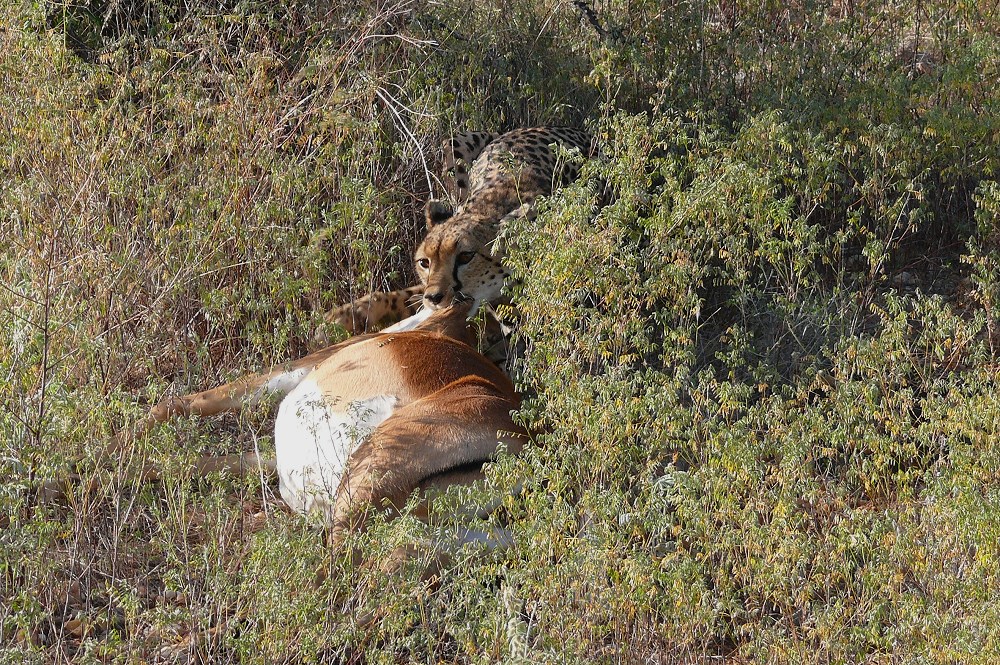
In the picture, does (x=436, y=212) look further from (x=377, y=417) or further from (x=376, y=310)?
(x=377, y=417)

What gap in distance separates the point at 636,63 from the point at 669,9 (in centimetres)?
78

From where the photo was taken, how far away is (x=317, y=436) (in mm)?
4547

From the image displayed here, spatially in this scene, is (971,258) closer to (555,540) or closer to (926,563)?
(926,563)

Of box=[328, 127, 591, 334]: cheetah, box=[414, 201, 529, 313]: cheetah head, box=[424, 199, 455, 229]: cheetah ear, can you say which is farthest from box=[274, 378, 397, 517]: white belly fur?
box=[424, 199, 455, 229]: cheetah ear

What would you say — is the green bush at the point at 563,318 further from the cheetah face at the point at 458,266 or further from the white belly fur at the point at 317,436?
the cheetah face at the point at 458,266

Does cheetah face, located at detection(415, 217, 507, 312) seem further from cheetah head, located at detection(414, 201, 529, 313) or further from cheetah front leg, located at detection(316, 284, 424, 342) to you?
cheetah front leg, located at detection(316, 284, 424, 342)

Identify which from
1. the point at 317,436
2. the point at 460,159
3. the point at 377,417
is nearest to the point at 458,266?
the point at 460,159

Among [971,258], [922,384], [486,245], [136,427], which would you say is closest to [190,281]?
[136,427]

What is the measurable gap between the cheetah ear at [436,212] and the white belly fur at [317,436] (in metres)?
1.66

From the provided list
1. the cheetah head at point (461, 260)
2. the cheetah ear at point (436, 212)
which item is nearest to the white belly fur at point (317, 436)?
the cheetah head at point (461, 260)

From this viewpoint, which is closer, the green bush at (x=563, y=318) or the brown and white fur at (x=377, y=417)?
the green bush at (x=563, y=318)

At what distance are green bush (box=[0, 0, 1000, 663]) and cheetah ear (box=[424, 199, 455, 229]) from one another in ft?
0.77

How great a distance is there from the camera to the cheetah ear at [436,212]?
20.2 feet

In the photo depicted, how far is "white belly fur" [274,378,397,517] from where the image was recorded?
4.45 metres
